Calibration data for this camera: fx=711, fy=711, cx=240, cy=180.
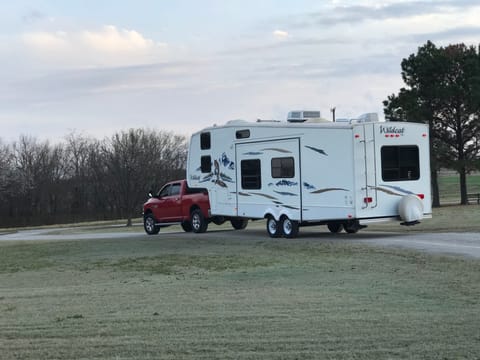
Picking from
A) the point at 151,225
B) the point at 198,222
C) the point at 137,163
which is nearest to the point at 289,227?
the point at 198,222

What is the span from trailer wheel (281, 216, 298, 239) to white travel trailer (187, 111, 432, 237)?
0.09ft

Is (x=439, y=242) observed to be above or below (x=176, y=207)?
below

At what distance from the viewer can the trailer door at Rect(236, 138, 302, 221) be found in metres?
18.7

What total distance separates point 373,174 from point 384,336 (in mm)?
11149

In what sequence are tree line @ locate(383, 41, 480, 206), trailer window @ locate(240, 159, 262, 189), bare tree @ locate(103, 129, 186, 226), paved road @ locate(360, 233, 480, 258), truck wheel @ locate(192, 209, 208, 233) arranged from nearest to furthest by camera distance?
paved road @ locate(360, 233, 480, 258)
trailer window @ locate(240, 159, 262, 189)
truck wheel @ locate(192, 209, 208, 233)
tree line @ locate(383, 41, 480, 206)
bare tree @ locate(103, 129, 186, 226)

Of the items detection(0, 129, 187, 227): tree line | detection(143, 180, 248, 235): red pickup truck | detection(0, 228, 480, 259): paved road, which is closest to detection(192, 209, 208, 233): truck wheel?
detection(143, 180, 248, 235): red pickup truck

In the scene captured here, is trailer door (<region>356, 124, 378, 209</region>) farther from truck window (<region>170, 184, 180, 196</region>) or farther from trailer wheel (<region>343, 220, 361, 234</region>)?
truck window (<region>170, 184, 180, 196</region>)

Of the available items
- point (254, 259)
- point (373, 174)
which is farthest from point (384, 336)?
point (373, 174)

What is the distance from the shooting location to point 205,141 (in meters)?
21.8

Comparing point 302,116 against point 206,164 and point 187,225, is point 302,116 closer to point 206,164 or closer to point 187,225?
point 206,164

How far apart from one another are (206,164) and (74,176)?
6273 centimetres

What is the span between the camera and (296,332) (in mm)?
6887

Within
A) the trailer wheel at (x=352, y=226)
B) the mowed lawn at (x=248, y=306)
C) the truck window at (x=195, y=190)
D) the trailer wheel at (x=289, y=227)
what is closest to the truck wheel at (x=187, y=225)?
the truck window at (x=195, y=190)

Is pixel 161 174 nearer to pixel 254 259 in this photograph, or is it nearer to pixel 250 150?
pixel 250 150
